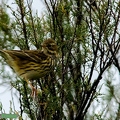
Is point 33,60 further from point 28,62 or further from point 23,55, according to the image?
point 23,55

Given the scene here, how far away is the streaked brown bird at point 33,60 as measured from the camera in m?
2.43

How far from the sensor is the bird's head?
2.38 meters

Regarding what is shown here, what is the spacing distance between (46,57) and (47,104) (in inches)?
17.1

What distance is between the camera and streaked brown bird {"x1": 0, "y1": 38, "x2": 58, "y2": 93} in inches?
95.6

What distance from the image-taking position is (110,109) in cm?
293

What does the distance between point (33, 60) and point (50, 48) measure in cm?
20

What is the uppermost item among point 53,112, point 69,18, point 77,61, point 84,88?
point 69,18

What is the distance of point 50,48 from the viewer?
243cm

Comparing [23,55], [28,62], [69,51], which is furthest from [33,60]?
[69,51]

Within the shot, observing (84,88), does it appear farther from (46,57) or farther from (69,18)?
(69,18)

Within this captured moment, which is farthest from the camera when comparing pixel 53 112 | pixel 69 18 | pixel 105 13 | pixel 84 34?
pixel 69 18

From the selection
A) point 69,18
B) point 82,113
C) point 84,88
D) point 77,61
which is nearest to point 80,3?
point 69,18

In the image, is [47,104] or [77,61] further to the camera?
[77,61]

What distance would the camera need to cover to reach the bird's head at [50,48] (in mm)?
2381
